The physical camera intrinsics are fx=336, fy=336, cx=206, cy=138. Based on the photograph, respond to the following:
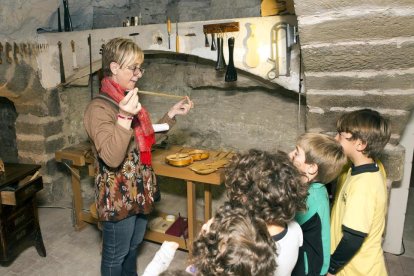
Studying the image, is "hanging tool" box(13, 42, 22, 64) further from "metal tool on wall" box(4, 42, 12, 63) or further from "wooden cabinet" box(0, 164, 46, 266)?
"wooden cabinet" box(0, 164, 46, 266)

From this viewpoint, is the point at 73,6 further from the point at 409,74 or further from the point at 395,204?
the point at 395,204

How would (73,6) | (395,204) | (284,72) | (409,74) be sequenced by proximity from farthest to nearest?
(73,6) < (395,204) < (284,72) < (409,74)

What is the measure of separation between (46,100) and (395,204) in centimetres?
328

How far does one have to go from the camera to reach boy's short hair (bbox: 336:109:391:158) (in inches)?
63.2

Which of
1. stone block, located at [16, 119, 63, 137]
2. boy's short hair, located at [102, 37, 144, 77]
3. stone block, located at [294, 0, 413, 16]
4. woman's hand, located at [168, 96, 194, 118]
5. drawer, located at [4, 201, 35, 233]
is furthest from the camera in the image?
stone block, located at [16, 119, 63, 137]

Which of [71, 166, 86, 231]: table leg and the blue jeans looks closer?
the blue jeans

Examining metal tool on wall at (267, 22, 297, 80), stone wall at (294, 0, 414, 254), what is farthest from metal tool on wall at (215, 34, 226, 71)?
stone wall at (294, 0, 414, 254)

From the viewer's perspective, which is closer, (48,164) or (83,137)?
(48,164)

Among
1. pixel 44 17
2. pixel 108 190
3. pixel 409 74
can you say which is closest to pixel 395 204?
pixel 409 74

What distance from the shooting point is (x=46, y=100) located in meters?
3.39

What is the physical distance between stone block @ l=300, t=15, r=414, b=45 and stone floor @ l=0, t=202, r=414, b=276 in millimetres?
1784

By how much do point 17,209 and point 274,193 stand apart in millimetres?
2054

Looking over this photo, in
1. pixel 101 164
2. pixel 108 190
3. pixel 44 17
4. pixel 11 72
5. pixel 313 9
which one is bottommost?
pixel 108 190

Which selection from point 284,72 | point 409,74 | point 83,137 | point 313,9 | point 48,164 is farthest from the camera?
point 83,137
